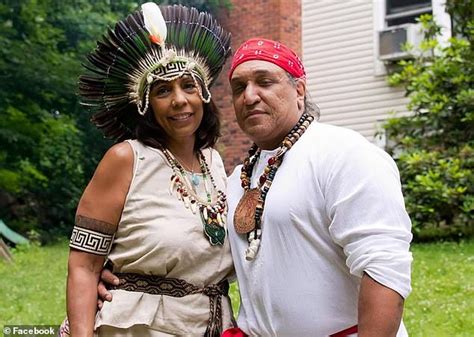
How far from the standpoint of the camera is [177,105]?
8.82ft

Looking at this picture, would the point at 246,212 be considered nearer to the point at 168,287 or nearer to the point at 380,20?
the point at 168,287

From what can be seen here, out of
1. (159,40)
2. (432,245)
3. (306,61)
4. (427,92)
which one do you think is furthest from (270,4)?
(159,40)

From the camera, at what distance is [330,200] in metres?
2.18

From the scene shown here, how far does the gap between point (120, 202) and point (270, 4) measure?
432 inches

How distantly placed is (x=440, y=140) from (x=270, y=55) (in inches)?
315

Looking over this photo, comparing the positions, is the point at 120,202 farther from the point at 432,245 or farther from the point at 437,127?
the point at 437,127

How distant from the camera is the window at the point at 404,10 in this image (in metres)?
12.7

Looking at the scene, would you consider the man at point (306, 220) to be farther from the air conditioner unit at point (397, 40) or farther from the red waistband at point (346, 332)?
the air conditioner unit at point (397, 40)

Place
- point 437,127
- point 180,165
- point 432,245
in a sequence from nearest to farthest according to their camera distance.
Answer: point 180,165
point 432,245
point 437,127

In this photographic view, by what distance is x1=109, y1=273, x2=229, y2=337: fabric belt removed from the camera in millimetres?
2607

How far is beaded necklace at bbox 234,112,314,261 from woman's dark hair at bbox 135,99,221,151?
1.33 ft

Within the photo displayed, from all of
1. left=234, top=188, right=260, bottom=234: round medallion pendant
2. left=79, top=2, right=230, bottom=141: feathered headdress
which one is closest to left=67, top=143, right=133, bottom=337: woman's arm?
left=79, top=2, right=230, bottom=141: feathered headdress

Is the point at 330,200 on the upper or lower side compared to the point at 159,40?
lower

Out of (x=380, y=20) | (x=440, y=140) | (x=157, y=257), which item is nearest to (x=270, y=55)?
(x=157, y=257)
